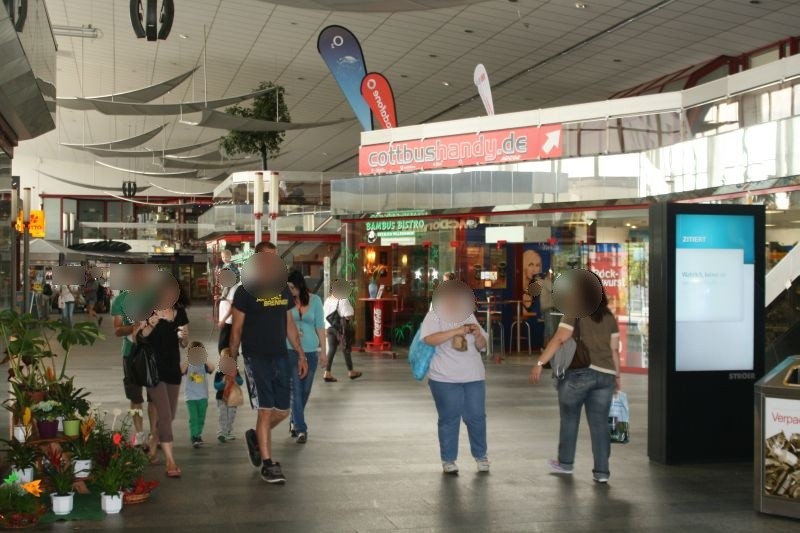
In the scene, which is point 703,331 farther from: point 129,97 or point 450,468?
point 129,97

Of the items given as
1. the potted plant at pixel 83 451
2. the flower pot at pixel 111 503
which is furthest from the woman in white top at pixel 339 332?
the flower pot at pixel 111 503

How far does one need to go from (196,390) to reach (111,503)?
263cm

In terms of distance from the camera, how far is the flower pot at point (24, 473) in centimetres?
680

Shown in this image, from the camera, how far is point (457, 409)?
7.91m

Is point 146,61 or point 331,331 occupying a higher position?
point 146,61

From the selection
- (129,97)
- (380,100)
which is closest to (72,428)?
(380,100)

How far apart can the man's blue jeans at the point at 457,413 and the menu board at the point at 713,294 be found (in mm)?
1734

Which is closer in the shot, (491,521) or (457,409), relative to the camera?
(491,521)

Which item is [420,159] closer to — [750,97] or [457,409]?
[750,97]

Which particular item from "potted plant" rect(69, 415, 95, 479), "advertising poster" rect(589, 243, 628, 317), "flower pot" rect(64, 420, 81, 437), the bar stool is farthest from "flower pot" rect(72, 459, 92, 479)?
the bar stool

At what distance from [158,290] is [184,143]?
140 feet

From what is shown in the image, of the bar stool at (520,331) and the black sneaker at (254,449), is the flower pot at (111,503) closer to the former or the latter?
the black sneaker at (254,449)

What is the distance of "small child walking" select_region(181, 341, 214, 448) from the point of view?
360 inches

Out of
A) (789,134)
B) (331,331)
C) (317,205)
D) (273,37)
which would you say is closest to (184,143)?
(317,205)
